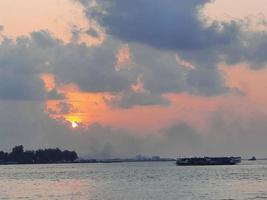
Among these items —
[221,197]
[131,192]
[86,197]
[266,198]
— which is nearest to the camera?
[266,198]

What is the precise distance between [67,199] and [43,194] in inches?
601

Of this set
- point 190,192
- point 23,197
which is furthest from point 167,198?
point 23,197

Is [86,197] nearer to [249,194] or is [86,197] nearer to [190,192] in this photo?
[190,192]

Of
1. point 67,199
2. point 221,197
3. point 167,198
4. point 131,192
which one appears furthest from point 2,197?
point 221,197

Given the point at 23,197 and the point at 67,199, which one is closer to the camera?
the point at 67,199

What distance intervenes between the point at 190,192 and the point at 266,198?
72.1 feet

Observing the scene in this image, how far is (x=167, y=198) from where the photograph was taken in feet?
326

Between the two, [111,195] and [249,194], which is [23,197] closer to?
[111,195]

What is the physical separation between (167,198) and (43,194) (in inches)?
1090

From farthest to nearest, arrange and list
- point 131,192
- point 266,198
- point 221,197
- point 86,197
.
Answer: point 131,192, point 86,197, point 221,197, point 266,198

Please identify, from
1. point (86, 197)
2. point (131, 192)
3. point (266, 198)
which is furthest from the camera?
point (131, 192)

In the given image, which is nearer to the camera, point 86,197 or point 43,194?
point 86,197

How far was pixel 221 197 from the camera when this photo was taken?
9788cm

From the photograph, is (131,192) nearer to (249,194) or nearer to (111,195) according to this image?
(111,195)
